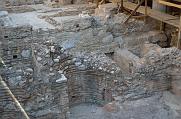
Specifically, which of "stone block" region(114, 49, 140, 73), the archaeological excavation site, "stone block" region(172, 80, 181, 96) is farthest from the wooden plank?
"stone block" region(172, 80, 181, 96)

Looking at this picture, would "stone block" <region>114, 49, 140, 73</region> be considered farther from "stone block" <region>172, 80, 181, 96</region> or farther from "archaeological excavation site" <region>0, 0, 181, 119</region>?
"stone block" <region>172, 80, 181, 96</region>

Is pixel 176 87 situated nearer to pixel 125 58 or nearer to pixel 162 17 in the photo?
pixel 125 58

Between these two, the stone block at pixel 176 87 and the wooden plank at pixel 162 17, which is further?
the wooden plank at pixel 162 17

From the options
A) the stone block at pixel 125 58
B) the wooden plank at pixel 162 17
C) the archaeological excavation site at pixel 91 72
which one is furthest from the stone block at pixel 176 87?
the wooden plank at pixel 162 17

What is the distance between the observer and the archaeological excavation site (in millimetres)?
6023

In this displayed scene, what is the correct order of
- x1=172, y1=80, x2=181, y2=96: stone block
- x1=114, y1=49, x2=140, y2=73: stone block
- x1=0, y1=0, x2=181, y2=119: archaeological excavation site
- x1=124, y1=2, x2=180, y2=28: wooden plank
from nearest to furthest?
x1=0, y1=0, x2=181, y2=119: archaeological excavation site
x1=172, y1=80, x2=181, y2=96: stone block
x1=114, y1=49, x2=140, y2=73: stone block
x1=124, y1=2, x2=180, y2=28: wooden plank

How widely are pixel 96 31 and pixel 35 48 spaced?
315 cm

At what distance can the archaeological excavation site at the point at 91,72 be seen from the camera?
6023 millimetres

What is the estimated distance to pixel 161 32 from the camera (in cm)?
1056

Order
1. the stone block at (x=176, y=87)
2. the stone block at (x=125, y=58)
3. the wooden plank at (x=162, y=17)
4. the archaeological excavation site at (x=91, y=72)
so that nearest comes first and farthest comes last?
the archaeological excavation site at (x=91, y=72) → the stone block at (x=176, y=87) → the stone block at (x=125, y=58) → the wooden plank at (x=162, y=17)

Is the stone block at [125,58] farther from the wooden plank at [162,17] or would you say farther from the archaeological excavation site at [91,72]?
the wooden plank at [162,17]

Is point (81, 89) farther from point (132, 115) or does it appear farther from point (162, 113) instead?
point (162, 113)

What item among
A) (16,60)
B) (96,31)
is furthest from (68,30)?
(16,60)

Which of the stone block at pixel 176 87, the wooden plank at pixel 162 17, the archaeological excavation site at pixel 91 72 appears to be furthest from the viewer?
the wooden plank at pixel 162 17
